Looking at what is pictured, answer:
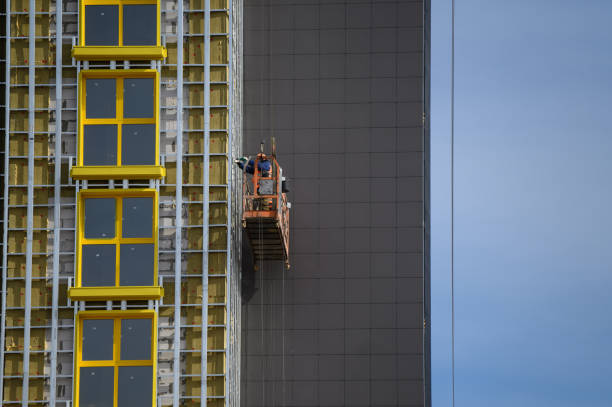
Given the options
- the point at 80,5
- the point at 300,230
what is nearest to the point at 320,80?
the point at 300,230

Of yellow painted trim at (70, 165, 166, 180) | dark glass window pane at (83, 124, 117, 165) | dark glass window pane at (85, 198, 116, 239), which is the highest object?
dark glass window pane at (83, 124, 117, 165)

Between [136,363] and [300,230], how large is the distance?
25.8ft

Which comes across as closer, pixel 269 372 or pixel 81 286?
pixel 81 286

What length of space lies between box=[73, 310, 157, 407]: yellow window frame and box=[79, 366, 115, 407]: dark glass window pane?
0.10 metres

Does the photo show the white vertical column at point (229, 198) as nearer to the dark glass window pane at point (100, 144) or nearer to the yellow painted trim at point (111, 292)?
the yellow painted trim at point (111, 292)

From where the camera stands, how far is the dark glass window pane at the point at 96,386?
1283 inches

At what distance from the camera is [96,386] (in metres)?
32.7

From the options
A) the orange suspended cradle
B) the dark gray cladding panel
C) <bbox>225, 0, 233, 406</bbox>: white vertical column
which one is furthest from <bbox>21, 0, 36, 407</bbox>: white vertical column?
the dark gray cladding panel

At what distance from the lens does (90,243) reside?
3328 cm

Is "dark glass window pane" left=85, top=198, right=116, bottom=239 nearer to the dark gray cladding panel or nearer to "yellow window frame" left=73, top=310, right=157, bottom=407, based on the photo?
"yellow window frame" left=73, top=310, right=157, bottom=407

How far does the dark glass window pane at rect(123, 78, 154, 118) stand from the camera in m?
33.8

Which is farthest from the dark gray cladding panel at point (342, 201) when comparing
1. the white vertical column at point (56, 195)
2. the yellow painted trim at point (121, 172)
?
the white vertical column at point (56, 195)

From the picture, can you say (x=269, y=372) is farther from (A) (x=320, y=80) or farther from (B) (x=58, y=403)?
(A) (x=320, y=80)

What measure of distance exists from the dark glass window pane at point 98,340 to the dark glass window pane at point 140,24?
327 inches
